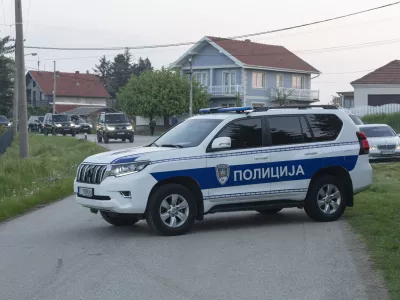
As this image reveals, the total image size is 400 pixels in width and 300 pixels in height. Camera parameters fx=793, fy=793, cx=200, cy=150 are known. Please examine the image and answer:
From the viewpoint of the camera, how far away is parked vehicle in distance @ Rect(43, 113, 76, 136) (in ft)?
208

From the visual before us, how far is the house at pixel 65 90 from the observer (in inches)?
4222

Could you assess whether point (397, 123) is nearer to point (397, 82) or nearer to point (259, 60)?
point (397, 82)

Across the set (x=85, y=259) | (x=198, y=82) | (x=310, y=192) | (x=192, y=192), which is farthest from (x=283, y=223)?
(x=198, y=82)

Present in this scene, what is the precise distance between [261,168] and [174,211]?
5.39 ft

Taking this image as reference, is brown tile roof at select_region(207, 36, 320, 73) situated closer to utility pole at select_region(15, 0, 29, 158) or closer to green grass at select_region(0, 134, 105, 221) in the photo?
utility pole at select_region(15, 0, 29, 158)

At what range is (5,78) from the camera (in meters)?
88.5

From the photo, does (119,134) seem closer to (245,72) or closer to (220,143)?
(245,72)

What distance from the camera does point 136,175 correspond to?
11.6 metres

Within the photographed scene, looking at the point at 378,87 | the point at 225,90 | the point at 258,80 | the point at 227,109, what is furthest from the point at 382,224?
the point at 258,80

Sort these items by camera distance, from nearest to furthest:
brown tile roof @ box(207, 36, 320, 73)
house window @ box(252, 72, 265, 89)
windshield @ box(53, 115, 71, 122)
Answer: windshield @ box(53, 115, 71, 122) → brown tile roof @ box(207, 36, 320, 73) → house window @ box(252, 72, 265, 89)

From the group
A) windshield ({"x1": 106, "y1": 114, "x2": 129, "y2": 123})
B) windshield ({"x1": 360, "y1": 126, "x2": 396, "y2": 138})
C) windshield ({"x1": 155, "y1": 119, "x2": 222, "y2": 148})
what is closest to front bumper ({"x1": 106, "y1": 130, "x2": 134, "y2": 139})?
windshield ({"x1": 106, "y1": 114, "x2": 129, "y2": 123})

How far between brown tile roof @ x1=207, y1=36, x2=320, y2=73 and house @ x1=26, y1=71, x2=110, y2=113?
37.0m

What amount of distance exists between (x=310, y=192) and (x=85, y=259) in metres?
4.55

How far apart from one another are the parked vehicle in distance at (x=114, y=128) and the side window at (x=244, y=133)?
3708cm
